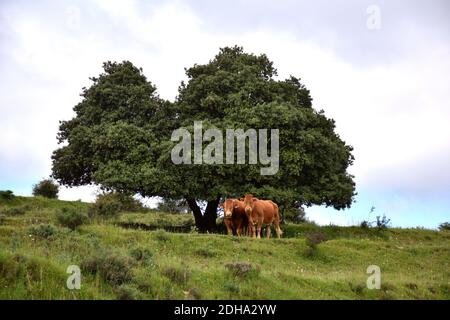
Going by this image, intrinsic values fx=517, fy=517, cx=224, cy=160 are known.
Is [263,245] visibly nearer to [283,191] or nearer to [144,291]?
[283,191]

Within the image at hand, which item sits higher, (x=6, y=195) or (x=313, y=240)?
(x=6, y=195)

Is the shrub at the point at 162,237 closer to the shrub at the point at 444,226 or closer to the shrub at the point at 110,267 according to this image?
the shrub at the point at 110,267

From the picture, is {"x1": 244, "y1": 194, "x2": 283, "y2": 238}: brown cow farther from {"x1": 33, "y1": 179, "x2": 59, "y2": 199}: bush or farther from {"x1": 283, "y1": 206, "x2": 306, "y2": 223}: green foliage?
{"x1": 33, "y1": 179, "x2": 59, "y2": 199}: bush

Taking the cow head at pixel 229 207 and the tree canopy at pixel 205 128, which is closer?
the cow head at pixel 229 207

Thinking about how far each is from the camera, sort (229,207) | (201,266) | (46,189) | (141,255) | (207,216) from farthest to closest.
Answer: (46,189) → (207,216) → (229,207) → (201,266) → (141,255)

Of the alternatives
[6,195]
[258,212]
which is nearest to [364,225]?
[258,212]

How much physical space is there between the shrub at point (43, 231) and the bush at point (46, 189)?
26237mm

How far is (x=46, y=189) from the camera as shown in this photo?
44250 millimetres

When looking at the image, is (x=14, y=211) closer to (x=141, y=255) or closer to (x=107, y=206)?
(x=107, y=206)

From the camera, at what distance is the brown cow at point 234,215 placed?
83.3 feet

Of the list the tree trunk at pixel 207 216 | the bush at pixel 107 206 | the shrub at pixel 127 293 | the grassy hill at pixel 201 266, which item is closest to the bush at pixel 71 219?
the grassy hill at pixel 201 266

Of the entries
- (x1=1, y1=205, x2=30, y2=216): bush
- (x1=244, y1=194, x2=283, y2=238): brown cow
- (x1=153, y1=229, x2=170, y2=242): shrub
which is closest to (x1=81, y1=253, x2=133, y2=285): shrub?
(x1=153, y1=229, x2=170, y2=242): shrub

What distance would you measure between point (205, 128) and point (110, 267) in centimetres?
1505

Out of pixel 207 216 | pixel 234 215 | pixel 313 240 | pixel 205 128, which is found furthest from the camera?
pixel 207 216
